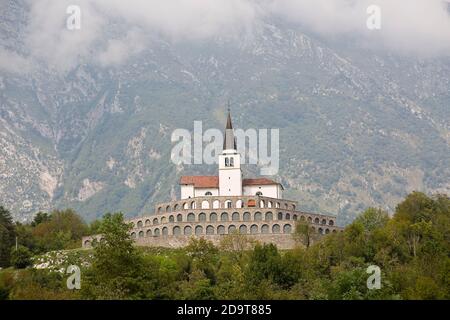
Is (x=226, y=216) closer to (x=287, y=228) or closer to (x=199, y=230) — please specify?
(x=199, y=230)

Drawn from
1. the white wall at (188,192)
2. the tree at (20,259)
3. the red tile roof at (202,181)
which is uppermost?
the red tile roof at (202,181)

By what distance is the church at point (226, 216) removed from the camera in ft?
455

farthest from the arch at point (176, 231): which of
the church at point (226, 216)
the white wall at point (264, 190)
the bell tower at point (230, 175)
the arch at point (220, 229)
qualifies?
the white wall at point (264, 190)

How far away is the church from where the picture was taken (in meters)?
139

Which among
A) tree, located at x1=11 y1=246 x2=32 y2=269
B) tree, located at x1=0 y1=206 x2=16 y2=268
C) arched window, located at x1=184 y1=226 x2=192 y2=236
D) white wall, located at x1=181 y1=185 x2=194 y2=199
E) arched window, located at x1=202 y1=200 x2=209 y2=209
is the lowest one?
tree, located at x1=11 y1=246 x2=32 y2=269

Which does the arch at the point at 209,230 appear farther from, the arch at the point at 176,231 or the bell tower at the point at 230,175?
the bell tower at the point at 230,175

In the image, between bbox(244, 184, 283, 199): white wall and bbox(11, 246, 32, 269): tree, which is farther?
bbox(244, 184, 283, 199): white wall

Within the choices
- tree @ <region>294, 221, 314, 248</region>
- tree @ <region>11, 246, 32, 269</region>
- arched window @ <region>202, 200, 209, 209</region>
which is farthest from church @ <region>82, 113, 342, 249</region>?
tree @ <region>11, 246, 32, 269</region>

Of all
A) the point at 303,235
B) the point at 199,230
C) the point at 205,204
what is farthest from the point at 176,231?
the point at 303,235

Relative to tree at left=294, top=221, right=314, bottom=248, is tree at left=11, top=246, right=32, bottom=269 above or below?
below

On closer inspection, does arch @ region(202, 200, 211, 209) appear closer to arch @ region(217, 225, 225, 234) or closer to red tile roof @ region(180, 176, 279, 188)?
red tile roof @ region(180, 176, 279, 188)
